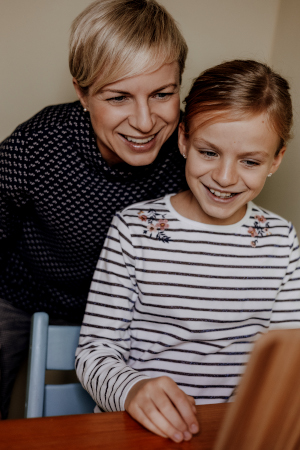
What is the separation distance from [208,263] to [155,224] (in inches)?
5.8

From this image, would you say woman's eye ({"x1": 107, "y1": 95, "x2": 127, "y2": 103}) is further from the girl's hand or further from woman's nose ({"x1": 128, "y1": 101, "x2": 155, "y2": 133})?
the girl's hand

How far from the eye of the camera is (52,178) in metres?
1.15

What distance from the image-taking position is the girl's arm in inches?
24.0

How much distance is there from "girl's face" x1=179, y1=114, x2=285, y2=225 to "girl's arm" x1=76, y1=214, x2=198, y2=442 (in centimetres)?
20

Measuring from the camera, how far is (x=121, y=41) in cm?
95

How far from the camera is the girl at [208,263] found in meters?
0.90

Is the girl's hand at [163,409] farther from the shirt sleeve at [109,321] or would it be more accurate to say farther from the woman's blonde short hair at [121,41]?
the woman's blonde short hair at [121,41]

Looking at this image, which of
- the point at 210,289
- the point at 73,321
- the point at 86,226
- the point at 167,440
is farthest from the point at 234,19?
the point at 167,440

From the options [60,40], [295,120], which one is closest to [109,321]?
[295,120]

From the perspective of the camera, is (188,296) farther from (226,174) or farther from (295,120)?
(295,120)

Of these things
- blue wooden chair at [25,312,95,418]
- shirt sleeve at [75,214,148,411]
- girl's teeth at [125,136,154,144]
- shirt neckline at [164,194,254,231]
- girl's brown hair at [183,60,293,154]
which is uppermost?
girl's brown hair at [183,60,293,154]

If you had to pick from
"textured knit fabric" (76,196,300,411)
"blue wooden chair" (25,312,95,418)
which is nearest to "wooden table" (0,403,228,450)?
"textured knit fabric" (76,196,300,411)

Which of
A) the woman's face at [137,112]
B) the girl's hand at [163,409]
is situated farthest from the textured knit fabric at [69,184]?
the girl's hand at [163,409]

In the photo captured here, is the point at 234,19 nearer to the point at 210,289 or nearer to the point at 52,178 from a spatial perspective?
the point at 52,178
